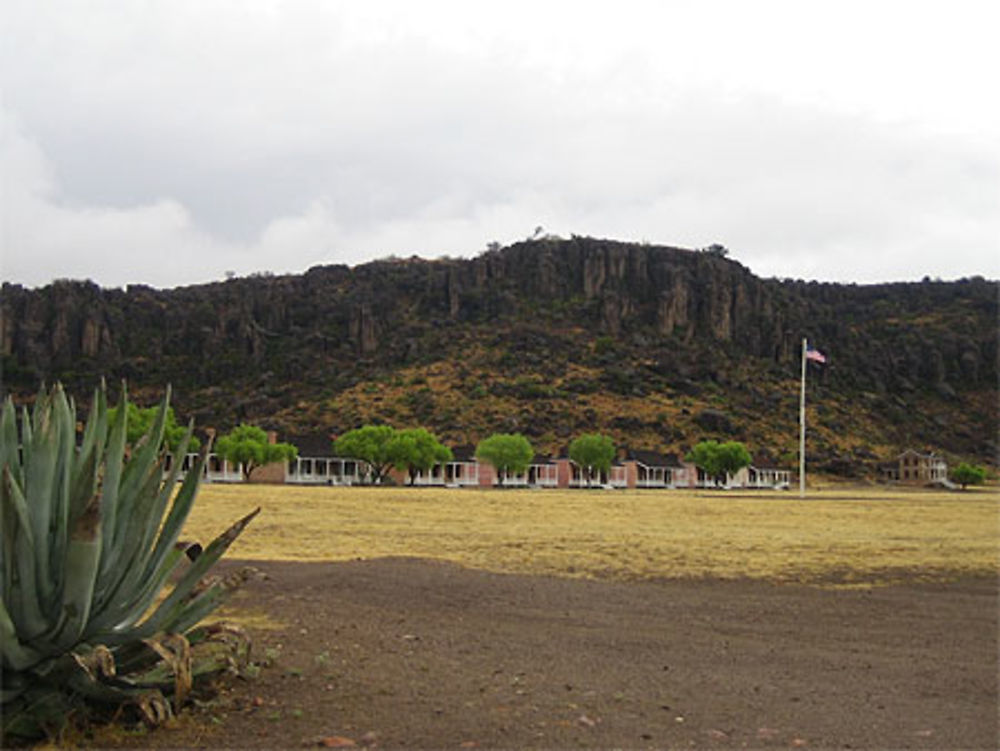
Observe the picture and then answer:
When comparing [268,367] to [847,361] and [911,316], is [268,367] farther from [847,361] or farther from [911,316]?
[911,316]

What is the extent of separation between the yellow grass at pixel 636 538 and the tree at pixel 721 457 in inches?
2048

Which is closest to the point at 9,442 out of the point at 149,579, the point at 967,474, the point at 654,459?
the point at 149,579

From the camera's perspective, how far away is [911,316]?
172m

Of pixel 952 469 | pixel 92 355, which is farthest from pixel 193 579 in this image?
pixel 92 355

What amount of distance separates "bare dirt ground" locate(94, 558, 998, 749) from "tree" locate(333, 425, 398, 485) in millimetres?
65347

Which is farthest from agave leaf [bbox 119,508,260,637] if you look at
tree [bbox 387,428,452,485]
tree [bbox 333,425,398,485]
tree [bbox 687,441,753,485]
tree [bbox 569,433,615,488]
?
tree [bbox 687,441,753,485]

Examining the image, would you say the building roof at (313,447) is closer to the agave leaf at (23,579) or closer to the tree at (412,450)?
the tree at (412,450)

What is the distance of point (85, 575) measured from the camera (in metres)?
5.29

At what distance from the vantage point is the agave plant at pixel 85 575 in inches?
208

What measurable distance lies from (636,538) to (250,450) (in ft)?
181

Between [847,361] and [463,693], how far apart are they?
511ft

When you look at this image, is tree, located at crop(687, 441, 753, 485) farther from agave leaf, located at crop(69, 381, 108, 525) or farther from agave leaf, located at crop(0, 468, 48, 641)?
agave leaf, located at crop(0, 468, 48, 641)

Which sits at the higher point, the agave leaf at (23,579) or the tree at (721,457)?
the agave leaf at (23,579)

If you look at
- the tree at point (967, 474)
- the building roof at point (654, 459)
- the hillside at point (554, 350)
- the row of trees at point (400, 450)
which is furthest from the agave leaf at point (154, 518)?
the tree at point (967, 474)
